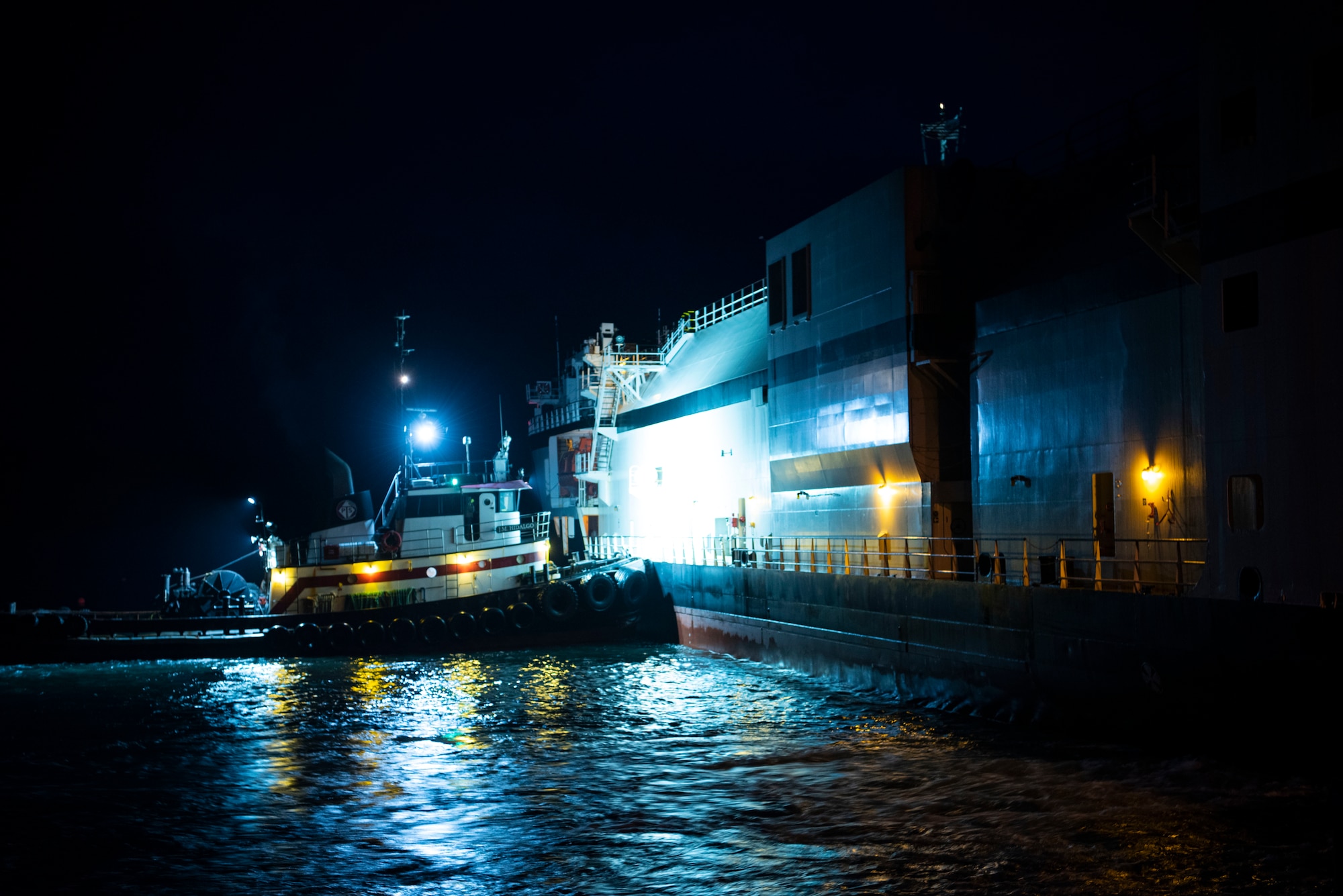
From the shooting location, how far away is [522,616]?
28.0 meters

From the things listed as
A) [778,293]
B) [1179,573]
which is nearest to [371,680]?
[778,293]

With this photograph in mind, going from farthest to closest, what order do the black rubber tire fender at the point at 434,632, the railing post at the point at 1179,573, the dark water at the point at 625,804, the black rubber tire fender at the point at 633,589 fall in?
the black rubber tire fender at the point at 633,589
the black rubber tire fender at the point at 434,632
the railing post at the point at 1179,573
the dark water at the point at 625,804

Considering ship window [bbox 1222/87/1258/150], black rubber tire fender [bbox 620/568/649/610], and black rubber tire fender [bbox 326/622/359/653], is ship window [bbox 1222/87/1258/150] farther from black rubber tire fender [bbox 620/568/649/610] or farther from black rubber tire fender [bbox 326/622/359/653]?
black rubber tire fender [bbox 326/622/359/653]

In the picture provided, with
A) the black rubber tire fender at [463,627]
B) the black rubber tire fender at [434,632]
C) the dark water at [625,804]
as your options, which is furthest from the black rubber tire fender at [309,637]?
the dark water at [625,804]

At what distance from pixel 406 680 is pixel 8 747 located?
8.00 metres

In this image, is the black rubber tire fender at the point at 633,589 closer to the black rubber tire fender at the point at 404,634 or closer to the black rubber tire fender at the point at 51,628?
the black rubber tire fender at the point at 404,634

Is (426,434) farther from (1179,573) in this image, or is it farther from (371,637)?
(1179,573)

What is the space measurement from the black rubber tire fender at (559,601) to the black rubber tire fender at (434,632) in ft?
8.68

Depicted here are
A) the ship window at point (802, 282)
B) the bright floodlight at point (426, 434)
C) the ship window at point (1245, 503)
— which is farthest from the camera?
the bright floodlight at point (426, 434)

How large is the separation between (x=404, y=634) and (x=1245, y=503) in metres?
20.9

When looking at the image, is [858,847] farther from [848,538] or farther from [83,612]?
[83,612]

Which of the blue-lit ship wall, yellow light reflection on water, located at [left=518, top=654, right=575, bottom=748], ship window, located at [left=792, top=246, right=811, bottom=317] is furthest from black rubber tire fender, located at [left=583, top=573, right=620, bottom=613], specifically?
ship window, located at [left=792, top=246, right=811, bottom=317]

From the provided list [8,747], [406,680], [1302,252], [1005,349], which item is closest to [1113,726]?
[1302,252]

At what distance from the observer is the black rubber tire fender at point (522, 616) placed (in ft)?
91.8
